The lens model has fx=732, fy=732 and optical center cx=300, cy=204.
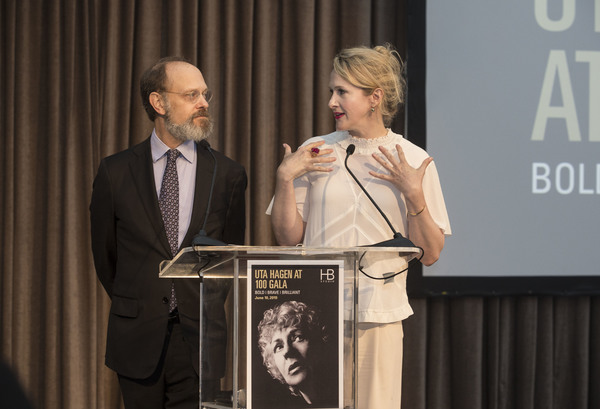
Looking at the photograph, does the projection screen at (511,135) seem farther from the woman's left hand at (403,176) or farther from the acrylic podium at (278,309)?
the acrylic podium at (278,309)

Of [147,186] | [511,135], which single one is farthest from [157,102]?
[511,135]

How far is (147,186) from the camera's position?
236 cm

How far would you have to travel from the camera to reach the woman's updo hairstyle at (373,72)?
2.27 meters

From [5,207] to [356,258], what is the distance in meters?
2.42

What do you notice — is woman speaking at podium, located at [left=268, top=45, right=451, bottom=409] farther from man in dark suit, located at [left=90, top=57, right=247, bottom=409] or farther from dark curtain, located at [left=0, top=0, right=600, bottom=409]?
dark curtain, located at [left=0, top=0, right=600, bottom=409]

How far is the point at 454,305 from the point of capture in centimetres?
383

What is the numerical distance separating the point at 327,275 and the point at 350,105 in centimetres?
87

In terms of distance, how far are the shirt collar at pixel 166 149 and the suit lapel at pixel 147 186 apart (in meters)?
0.03

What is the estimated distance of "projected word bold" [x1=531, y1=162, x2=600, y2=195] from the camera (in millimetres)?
3734

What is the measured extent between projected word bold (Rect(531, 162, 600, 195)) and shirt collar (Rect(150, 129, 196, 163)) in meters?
1.99

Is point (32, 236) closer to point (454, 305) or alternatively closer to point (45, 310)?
point (45, 310)

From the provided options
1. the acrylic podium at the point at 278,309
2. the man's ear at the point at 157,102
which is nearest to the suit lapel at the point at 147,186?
the man's ear at the point at 157,102

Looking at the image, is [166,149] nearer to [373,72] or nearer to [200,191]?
[200,191]

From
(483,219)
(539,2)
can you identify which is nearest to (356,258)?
(483,219)
